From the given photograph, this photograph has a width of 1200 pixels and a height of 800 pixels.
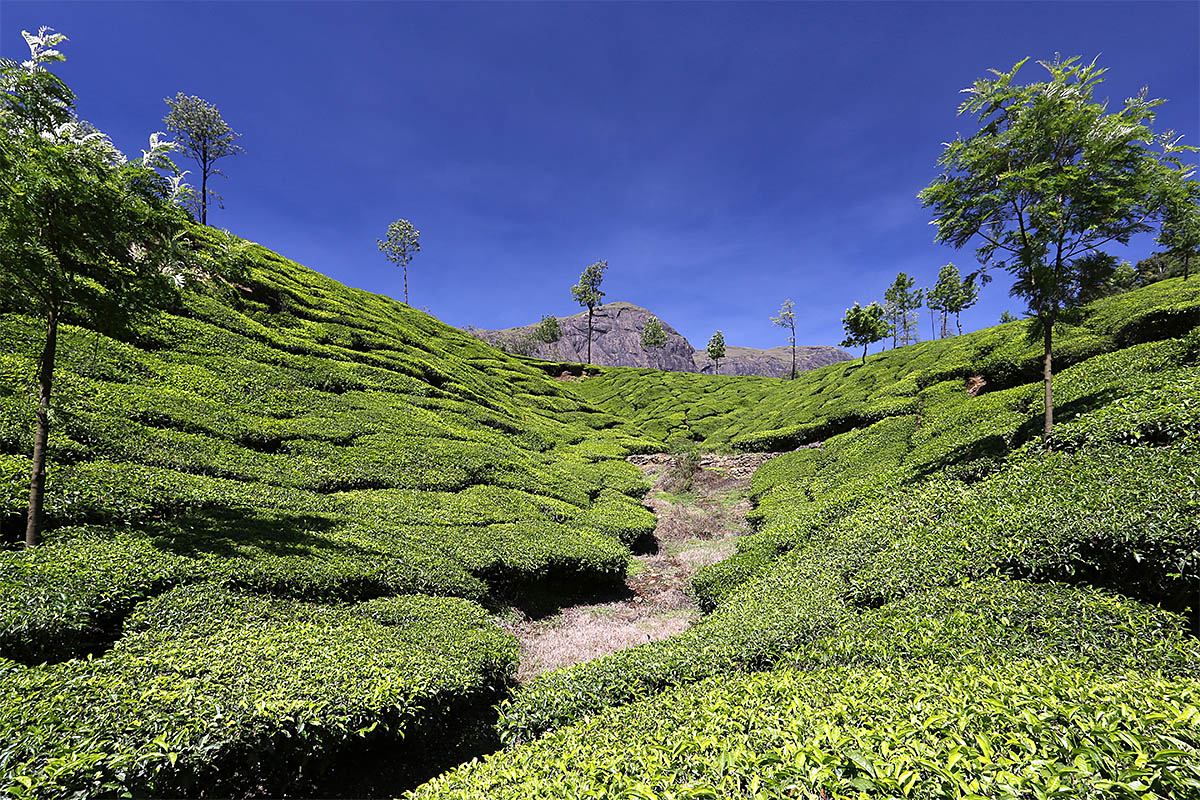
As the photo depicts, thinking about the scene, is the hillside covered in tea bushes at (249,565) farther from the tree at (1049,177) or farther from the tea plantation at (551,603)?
the tree at (1049,177)

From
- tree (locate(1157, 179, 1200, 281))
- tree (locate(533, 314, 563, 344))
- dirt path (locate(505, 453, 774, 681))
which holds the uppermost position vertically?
tree (locate(533, 314, 563, 344))

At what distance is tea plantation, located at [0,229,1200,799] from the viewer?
3855 millimetres

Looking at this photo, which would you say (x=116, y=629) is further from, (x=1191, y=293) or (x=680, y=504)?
(x=1191, y=293)

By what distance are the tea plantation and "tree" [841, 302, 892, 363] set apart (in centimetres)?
4733

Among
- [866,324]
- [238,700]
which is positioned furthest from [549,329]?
[238,700]

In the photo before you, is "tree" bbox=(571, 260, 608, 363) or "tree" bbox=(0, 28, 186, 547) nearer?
"tree" bbox=(0, 28, 186, 547)

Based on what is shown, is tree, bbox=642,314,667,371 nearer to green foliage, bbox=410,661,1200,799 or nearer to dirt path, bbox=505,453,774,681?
dirt path, bbox=505,453,774,681

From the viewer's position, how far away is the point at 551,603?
12.2 m

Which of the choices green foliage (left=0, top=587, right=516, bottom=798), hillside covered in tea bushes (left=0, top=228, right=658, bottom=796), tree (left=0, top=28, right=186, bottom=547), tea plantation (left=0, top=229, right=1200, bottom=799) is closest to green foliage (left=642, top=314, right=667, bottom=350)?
hillside covered in tea bushes (left=0, top=228, right=658, bottom=796)

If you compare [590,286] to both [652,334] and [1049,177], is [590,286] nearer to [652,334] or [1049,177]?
[652,334]

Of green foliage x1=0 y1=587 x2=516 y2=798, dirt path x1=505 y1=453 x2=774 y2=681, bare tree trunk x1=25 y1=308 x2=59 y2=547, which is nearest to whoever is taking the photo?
green foliage x1=0 y1=587 x2=516 y2=798

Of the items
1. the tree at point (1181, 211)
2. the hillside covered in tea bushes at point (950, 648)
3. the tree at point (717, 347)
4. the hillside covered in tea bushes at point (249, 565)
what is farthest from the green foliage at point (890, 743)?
the tree at point (717, 347)

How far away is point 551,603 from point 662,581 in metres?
4.09

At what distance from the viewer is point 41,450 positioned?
24.0 feet
